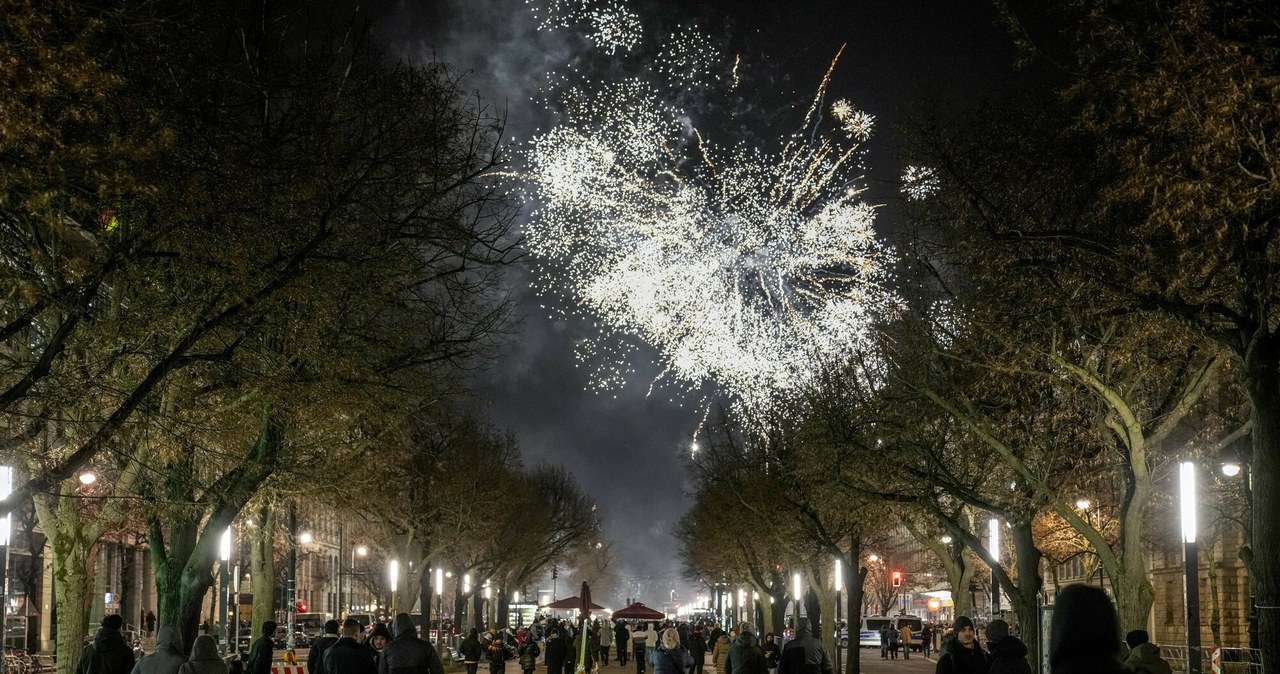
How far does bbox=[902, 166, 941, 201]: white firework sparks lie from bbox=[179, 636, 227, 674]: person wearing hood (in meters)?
12.7

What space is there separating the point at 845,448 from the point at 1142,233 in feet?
39.1

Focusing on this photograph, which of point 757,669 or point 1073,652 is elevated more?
point 1073,652

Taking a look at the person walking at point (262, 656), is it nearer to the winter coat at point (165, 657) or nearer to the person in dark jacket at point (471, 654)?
the winter coat at point (165, 657)

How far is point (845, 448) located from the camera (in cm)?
2919

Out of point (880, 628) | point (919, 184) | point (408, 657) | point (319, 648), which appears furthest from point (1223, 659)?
point (880, 628)

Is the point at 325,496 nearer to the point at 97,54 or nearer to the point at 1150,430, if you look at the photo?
the point at 1150,430

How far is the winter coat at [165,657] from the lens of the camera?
43.7ft

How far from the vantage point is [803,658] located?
687 inches

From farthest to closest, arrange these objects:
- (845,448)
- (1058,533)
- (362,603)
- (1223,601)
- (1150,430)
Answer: (362,603)
(1058,533)
(1223,601)
(845,448)
(1150,430)

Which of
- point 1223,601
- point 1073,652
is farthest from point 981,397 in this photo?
point 1223,601

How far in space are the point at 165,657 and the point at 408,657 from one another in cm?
241

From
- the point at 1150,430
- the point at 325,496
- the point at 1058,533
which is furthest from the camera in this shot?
the point at 1058,533

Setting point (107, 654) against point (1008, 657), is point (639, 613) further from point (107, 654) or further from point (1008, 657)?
point (1008, 657)

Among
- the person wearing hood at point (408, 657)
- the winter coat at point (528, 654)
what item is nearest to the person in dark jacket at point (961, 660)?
→ the person wearing hood at point (408, 657)
